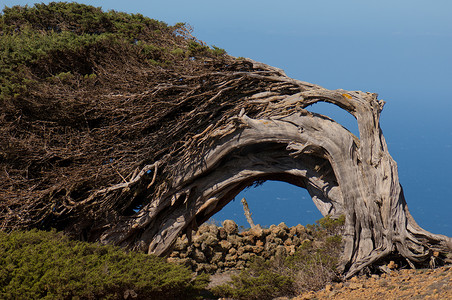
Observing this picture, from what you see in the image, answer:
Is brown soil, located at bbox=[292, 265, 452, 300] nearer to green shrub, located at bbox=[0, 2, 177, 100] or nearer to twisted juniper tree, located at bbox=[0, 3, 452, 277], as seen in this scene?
twisted juniper tree, located at bbox=[0, 3, 452, 277]

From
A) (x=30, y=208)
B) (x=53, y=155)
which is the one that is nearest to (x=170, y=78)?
(x=53, y=155)

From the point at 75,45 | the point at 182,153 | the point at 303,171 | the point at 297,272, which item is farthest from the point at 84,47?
the point at 297,272

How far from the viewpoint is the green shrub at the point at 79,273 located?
856 centimetres

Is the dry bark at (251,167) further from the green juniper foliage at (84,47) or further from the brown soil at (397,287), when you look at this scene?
the green juniper foliage at (84,47)

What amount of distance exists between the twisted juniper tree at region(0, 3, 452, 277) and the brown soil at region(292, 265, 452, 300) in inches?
23.9

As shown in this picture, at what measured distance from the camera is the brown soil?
8711 millimetres

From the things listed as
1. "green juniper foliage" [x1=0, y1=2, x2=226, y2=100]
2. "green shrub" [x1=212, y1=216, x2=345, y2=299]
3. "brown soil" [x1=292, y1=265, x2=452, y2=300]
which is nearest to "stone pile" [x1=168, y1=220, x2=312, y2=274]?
"green shrub" [x1=212, y1=216, x2=345, y2=299]

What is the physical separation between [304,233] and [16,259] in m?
9.38

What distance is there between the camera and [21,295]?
8.42m

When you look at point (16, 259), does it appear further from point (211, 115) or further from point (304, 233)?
point (304, 233)

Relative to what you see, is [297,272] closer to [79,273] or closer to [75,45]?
[79,273]

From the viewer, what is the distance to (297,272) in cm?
1134

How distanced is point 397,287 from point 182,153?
5026 mm

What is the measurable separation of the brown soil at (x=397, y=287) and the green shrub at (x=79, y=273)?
2383 mm
